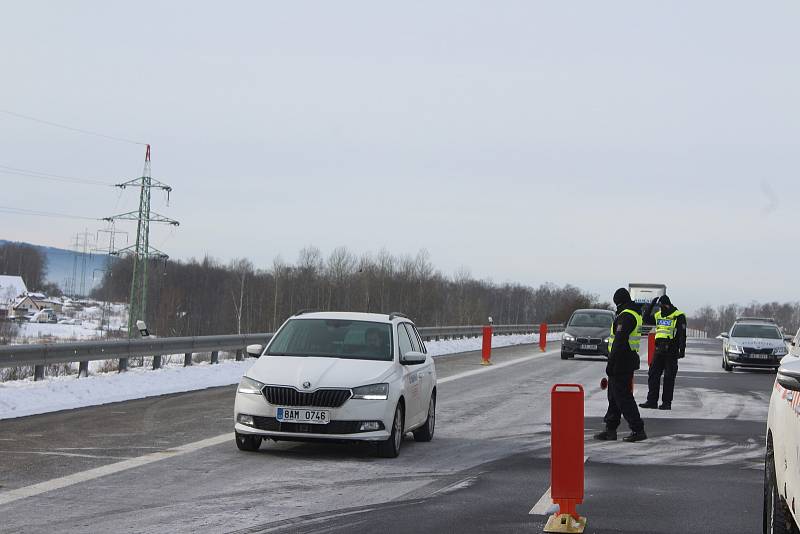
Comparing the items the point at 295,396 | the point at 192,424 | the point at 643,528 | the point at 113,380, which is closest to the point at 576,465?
the point at 643,528

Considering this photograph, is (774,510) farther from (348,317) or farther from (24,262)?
(24,262)

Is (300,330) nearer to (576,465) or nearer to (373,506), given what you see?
(373,506)

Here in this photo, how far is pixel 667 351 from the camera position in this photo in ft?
59.0

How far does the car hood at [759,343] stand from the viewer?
99.7 feet

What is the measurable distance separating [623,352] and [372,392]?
390cm

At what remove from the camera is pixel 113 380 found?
1859 cm

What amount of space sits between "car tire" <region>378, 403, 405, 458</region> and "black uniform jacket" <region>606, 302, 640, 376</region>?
3223 mm

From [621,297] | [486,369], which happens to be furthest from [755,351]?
[621,297]

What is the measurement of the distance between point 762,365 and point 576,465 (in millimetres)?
24337

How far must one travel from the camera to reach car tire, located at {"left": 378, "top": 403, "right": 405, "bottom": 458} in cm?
1090

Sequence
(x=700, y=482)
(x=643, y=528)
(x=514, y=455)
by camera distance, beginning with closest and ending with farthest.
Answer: (x=643, y=528) → (x=700, y=482) → (x=514, y=455)

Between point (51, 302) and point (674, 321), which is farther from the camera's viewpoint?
point (51, 302)

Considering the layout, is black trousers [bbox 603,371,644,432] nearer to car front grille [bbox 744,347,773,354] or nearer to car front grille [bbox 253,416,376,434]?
car front grille [bbox 253,416,376,434]

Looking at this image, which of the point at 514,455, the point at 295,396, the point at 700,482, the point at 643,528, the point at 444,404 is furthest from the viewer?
the point at 444,404
